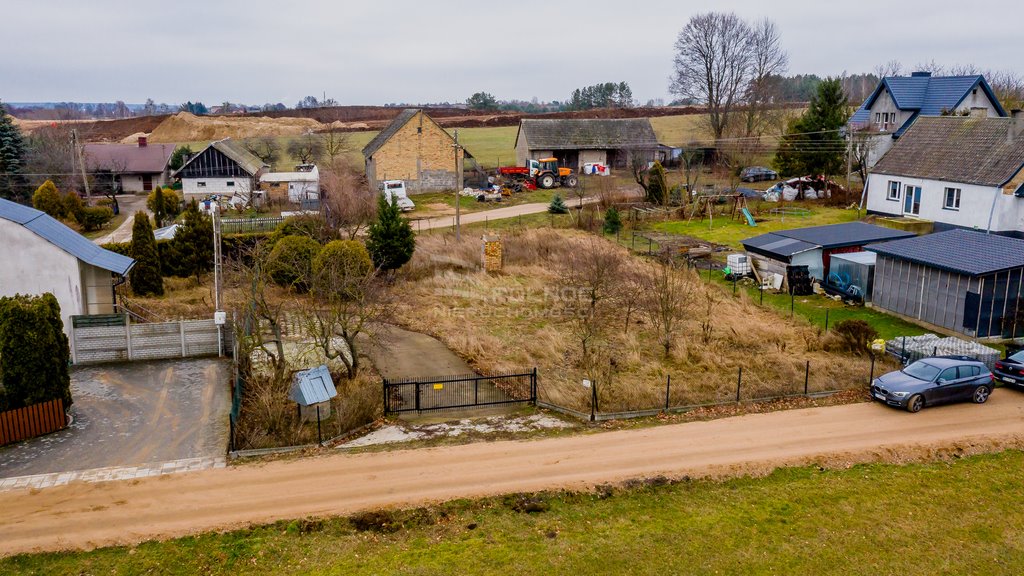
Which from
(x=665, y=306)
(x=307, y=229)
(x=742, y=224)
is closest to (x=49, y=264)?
(x=307, y=229)

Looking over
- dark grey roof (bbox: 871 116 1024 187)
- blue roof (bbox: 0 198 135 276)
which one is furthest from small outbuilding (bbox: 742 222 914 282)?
blue roof (bbox: 0 198 135 276)

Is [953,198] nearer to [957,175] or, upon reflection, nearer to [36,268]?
[957,175]

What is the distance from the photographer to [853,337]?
82.4 ft

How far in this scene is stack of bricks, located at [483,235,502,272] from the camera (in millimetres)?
36844

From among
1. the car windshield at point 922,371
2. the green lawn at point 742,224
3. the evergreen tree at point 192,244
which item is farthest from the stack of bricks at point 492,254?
the car windshield at point 922,371

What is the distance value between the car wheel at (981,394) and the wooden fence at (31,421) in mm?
24467

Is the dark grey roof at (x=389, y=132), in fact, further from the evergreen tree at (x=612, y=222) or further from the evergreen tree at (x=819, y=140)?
the evergreen tree at (x=819, y=140)

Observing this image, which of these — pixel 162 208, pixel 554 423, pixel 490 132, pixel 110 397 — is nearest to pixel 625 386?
pixel 554 423

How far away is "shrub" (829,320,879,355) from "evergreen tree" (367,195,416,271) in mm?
18645

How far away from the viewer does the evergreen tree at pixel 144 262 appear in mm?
32688

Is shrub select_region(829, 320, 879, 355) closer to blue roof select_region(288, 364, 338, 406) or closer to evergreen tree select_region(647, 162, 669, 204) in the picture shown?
blue roof select_region(288, 364, 338, 406)

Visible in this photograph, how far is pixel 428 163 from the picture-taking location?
187 ft

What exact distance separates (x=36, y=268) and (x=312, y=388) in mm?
11356

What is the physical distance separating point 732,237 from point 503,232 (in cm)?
1306
